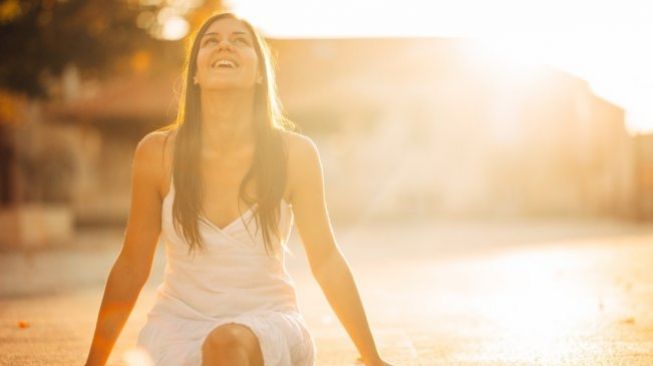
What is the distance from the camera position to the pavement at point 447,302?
541 centimetres

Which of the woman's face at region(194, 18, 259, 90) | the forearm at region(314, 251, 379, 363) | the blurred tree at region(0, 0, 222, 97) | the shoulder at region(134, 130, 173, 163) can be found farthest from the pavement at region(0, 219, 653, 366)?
the blurred tree at region(0, 0, 222, 97)

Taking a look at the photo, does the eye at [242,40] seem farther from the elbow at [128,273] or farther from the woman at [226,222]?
the elbow at [128,273]

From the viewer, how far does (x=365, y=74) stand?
33.9m

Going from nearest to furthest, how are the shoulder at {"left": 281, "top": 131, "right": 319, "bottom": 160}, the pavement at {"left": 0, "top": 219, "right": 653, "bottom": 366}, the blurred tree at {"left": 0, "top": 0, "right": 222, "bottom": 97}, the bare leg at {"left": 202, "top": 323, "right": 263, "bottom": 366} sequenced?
the bare leg at {"left": 202, "top": 323, "right": 263, "bottom": 366}
the shoulder at {"left": 281, "top": 131, "right": 319, "bottom": 160}
the pavement at {"left": 0, "top": 219, "right": 653, "bottom": 366}
the blurred tree at {"left": 0, "top": 0, "right": 222, "bottom": 97}

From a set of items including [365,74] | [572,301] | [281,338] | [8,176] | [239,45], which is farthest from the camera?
[365,74]

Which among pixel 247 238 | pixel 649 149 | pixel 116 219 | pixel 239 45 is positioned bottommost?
pixel 116 219

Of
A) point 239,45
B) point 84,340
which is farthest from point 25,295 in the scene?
point 239,45

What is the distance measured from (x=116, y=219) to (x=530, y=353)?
22.8 m

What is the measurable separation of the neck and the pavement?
1683mm

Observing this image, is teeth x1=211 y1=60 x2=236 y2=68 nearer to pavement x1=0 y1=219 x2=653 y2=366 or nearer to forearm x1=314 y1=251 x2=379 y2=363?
forearm x1=314 y1=251 x2=379 y2=363

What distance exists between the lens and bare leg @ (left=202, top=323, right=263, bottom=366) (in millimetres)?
3172

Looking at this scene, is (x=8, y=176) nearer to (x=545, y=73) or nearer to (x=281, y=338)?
(x=545, y=73)

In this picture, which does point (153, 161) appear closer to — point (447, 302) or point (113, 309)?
point (113, 309)

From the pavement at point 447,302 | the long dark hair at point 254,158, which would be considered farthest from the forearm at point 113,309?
the pavement at point 447,302
